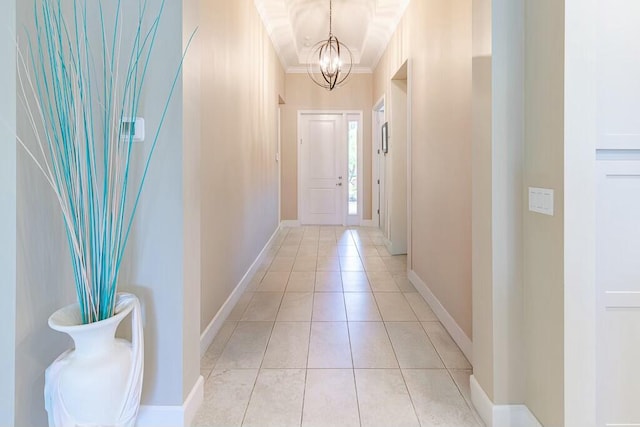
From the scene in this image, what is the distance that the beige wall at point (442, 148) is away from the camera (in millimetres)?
2244

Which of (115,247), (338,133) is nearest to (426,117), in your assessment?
(115,247)

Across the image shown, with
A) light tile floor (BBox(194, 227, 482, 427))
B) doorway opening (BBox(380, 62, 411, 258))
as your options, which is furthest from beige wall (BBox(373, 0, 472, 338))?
doorway opening (BBox(380, 62, 411, 258))

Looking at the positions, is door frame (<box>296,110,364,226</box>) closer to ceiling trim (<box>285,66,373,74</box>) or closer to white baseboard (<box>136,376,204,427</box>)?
ceiling trim (<box>285,66,373,74</box>)

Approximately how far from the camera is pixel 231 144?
3033 millimetres

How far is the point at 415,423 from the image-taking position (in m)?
1.61

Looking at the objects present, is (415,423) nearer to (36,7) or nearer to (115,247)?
(115,247)

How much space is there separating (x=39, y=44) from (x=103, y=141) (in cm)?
39

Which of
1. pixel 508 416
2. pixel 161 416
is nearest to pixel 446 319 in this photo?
pixel 508 416

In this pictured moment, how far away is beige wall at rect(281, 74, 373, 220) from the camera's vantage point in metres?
7.16

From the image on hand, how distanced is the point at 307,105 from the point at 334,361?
5.91m

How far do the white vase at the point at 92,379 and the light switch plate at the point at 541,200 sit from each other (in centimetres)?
155

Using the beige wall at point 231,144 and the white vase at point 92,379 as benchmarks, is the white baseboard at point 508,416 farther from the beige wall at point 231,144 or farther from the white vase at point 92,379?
the beige wall at point 231,144

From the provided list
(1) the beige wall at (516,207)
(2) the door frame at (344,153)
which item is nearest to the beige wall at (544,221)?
(1) the beige wall at (516,207)

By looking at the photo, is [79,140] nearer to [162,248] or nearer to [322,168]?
[162,248]
